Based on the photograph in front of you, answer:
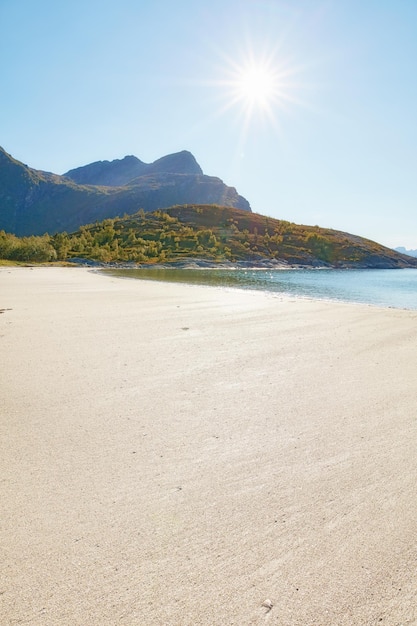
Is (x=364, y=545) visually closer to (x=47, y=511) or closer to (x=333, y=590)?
(x=333, y=590)

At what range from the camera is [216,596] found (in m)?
2.51

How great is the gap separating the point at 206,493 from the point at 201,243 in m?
130

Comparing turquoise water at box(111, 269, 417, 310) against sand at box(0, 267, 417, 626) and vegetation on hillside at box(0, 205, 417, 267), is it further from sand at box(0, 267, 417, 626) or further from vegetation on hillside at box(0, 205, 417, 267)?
vegetation on hillside at box(0, 205, 417, 267)

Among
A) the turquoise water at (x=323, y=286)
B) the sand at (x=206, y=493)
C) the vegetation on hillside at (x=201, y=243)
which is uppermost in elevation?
the vegetation on hillside at (x=201, y=243)

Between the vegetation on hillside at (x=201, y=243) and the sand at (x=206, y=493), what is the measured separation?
82.6 metres

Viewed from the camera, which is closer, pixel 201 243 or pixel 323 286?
pixel 323 286

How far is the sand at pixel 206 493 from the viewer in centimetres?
250

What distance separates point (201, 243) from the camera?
430ft

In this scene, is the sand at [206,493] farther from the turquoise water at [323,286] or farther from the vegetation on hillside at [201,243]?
the vegetation on hillside at [201,243]

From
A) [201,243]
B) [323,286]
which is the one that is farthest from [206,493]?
[201,243]

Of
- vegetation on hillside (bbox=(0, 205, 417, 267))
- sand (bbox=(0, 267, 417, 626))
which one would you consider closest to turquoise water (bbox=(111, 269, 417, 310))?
sand (bbox=(0, 267, 417, 626))

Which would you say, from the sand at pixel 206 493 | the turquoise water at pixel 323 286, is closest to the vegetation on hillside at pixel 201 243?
the turquoise water at pixel 323 286

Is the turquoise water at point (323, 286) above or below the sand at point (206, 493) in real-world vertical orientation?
above

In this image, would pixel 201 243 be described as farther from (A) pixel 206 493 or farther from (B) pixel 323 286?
(A) pixel 206 493
